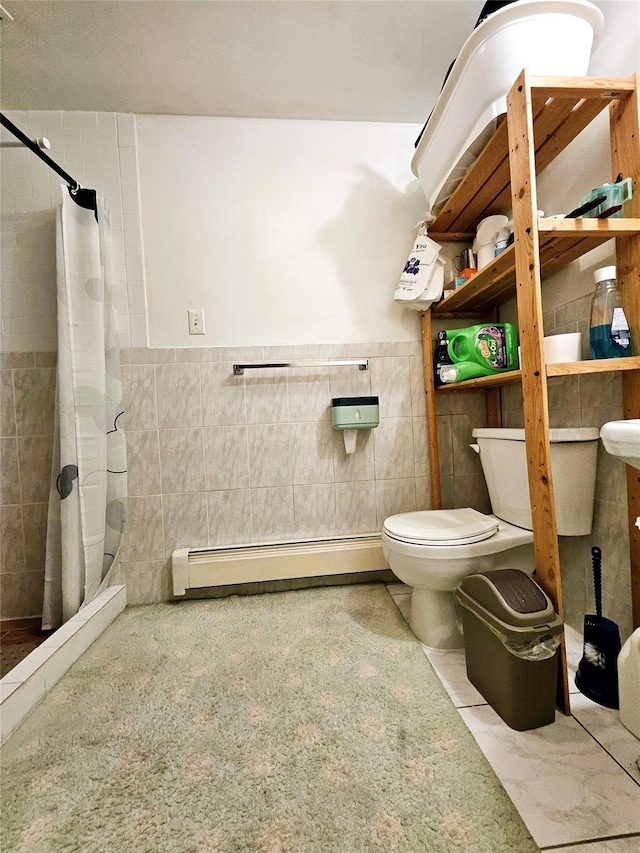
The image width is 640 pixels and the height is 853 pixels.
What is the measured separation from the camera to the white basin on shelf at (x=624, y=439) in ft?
1.99

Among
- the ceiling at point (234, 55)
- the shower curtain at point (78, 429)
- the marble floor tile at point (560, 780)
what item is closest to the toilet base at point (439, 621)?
the marble floor tile at point (560, 780)

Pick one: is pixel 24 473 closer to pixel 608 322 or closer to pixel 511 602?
pixel 511 602

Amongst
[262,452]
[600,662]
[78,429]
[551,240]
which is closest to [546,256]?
[551,240]

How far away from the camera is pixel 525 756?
2.61 feet

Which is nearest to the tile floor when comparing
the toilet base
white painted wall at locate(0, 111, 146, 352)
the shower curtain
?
the toilet base

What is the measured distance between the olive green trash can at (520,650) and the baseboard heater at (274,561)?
72 centimetres

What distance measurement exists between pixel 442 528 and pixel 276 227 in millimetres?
1409

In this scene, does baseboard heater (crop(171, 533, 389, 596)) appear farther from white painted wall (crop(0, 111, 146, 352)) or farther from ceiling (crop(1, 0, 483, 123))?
ceiling (crop(1, 0, 483, 123))

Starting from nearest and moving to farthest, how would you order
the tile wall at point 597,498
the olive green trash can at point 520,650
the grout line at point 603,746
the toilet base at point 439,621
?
the grout line at point 603,746, the olive green trash can at point 520,650, the tile wall at point 597,498, the toilet base at point 439,621

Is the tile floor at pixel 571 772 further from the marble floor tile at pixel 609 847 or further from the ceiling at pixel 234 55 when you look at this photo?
the ceiling at pixel 234 55

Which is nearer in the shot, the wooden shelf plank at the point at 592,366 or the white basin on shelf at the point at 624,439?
the white basin on shelf at the point at 624,439

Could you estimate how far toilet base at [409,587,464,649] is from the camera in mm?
1184

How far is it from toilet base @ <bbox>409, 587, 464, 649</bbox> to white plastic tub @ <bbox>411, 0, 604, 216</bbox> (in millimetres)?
1388

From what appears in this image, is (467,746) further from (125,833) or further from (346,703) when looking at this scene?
(125,833)
